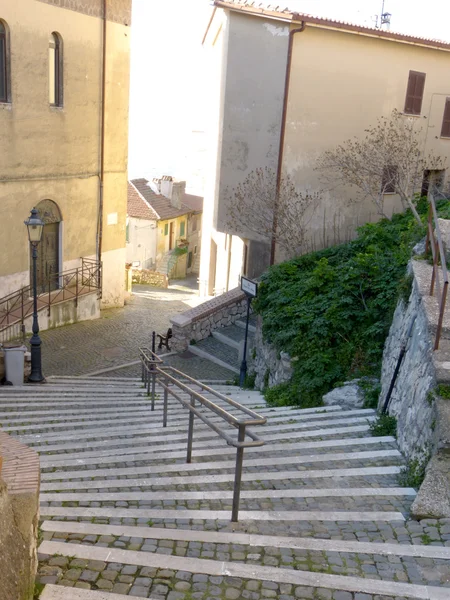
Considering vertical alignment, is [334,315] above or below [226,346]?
above

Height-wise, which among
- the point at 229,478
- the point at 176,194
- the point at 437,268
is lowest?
the point at 176,194

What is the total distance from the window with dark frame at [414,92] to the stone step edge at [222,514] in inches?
661

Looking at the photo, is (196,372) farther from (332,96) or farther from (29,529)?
(29,529)

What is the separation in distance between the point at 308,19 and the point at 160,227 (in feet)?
80.2

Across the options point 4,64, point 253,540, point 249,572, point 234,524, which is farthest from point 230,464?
point 4,64

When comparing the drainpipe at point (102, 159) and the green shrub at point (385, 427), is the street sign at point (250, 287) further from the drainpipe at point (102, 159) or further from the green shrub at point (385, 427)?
the drainpipe at point (102, 159)

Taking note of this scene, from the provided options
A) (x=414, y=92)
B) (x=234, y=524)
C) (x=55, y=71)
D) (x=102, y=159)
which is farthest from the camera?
(x=102, y=159)

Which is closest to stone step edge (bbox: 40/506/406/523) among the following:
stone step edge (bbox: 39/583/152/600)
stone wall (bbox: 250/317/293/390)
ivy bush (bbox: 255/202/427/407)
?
stone step edge (bbox: 39/583/152/600)

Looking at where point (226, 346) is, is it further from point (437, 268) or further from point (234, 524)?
point (234, 524)

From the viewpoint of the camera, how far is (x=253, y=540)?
4473mm

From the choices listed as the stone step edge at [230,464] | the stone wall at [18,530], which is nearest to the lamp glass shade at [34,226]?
the stone step edge at [230,464]

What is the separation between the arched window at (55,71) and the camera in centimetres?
1753

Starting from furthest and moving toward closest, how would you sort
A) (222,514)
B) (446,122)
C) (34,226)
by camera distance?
(446,122)
(34,226)
(222,514)

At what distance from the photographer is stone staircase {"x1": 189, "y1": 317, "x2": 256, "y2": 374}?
50.9 ft
